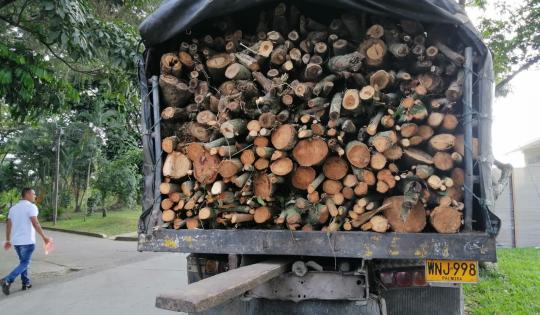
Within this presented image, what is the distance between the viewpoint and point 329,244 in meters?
2.49

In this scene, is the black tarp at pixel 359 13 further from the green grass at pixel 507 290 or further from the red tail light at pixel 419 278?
the green grass at pixel 507 290

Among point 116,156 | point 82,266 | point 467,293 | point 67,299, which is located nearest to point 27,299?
point 67,299

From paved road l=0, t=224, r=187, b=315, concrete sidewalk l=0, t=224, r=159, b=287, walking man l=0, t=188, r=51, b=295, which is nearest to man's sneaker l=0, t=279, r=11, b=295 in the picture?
paved road l=0, t=224, r=187, b=315

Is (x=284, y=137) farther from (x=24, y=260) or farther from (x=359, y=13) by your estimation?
(x=24, y=260)

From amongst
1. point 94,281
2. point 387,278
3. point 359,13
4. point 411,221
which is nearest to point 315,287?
point 387,278

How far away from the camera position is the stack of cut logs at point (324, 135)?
254 centimetres

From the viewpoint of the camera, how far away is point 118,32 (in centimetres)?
625

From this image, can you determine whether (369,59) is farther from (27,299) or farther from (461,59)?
(27,299)

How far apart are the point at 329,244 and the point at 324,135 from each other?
0.67 meters

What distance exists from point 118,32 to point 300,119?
4.55 metres

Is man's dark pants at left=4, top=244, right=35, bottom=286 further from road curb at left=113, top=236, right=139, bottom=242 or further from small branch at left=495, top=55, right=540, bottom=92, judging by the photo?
small branch at left=495, top=55, right=540, bottom=92

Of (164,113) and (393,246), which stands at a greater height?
(164,113)

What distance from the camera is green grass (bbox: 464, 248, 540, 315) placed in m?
4.71

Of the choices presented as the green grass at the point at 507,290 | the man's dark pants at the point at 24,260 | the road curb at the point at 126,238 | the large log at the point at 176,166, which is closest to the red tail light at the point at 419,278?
the large log at the point at 176,166
